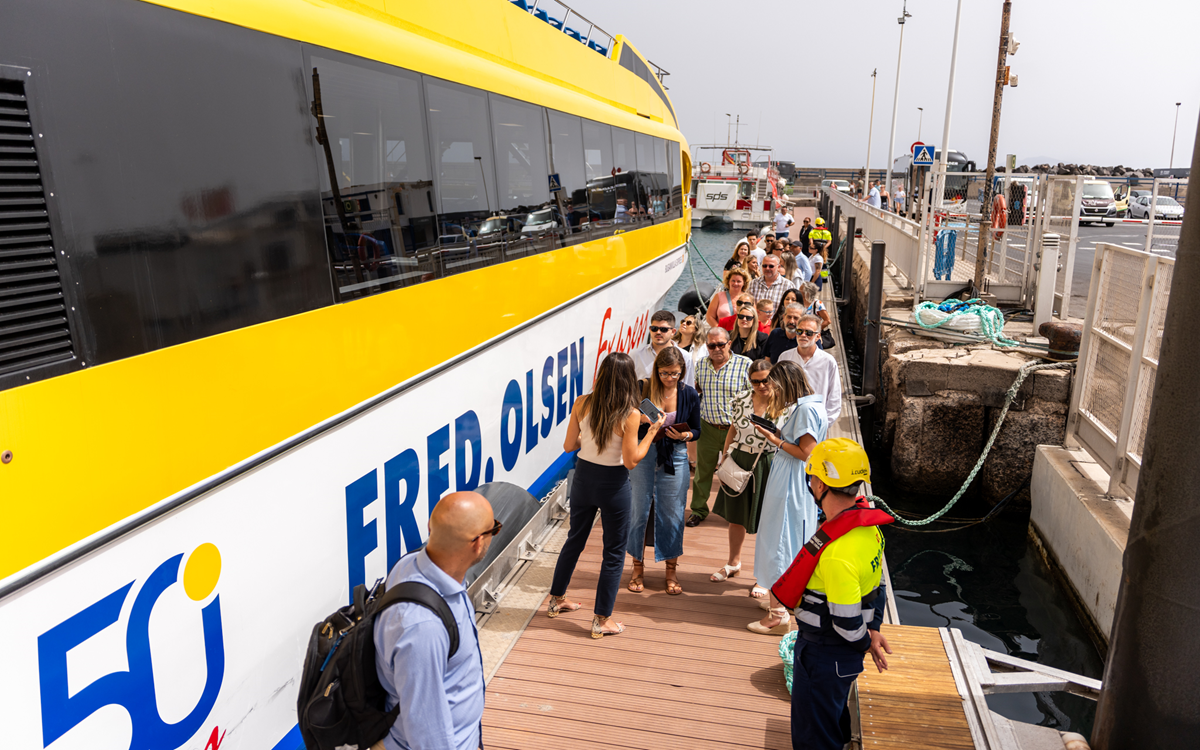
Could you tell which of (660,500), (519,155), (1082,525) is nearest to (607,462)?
(660,500)

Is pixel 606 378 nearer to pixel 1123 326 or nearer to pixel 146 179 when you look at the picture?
pixel 146 179

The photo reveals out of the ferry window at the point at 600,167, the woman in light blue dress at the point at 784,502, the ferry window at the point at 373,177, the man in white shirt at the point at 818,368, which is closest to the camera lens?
the ferry window at the point at 373,177

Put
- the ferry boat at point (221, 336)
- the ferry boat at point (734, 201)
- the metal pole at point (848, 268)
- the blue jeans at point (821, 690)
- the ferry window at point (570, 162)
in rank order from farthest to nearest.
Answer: the ferry boat at point (734, 201)
the metal pole at point (848, 268)
the ferry window at point (570, 162)
the blue jeans at point (821, 690)
the ferry boat at point (221, 336)

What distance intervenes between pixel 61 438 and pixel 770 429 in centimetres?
336

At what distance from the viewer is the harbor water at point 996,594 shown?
621 cm

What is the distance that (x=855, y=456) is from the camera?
2951 millimetres

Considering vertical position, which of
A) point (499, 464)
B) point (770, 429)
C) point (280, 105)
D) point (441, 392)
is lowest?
point (499, 464)

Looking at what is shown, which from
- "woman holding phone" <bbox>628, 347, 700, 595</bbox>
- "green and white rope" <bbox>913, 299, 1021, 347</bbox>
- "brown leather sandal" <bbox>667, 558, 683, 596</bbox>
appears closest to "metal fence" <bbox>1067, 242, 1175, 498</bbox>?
"green and white rope" <bbox>913, 299, 1021, 347</bbox>

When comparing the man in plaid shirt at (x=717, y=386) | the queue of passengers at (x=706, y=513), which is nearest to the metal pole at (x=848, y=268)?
the queue of passengers at (x=706, y=513)

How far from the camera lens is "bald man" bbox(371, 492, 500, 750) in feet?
7.00

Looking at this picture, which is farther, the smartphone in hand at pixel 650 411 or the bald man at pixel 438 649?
the smartphone in hand at pixel 650 411

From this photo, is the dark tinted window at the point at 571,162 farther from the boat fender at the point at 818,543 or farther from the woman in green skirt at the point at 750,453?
the boat fender at the point at 818,543

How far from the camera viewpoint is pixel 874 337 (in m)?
11.4

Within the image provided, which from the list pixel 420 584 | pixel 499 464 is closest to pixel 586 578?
pixel 499 464
